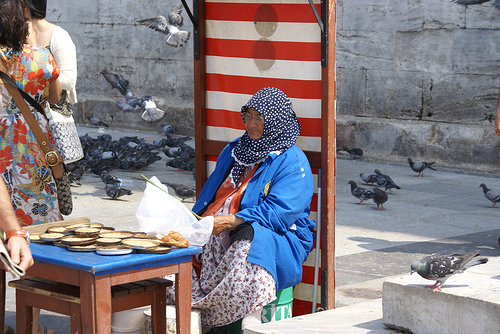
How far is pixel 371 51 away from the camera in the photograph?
11.5 meters

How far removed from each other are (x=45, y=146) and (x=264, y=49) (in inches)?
60.3

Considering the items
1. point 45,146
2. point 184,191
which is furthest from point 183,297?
point 184,191

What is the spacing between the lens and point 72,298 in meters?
3.17

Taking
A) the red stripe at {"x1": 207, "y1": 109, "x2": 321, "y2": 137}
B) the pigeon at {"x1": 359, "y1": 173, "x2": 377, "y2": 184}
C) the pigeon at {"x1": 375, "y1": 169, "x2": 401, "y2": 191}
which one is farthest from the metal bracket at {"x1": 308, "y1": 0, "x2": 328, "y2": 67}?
the pigeon at {"x1": 359, "y1": 173, "x2": 377, "y2": 184}

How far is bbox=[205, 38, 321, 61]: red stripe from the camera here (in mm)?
4332

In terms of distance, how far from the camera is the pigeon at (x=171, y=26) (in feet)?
35.8

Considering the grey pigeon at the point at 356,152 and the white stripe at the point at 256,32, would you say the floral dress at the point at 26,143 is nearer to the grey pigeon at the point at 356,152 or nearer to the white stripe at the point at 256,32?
the white stripe at the point at 256,32

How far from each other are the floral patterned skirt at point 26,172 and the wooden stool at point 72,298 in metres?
0.55

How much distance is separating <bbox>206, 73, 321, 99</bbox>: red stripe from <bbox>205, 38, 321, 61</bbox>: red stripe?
0.46ft

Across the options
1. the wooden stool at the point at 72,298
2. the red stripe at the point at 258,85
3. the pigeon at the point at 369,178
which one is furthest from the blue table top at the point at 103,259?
the pigeon at the point at 369,178

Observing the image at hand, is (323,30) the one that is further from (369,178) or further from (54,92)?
(369,178)

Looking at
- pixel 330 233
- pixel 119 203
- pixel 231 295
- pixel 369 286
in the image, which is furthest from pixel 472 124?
pixel 231 295

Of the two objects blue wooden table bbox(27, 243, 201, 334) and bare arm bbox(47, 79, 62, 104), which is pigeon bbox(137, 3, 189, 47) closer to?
bare arm bbox(47, 79, 62, 104)

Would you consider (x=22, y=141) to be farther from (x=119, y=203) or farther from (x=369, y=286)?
(x=119, y=203)
